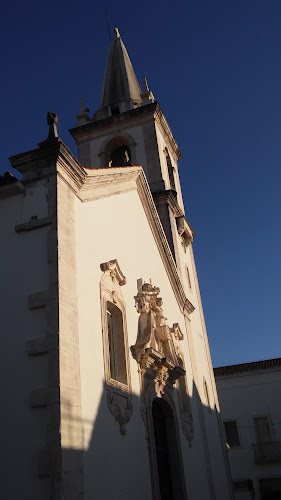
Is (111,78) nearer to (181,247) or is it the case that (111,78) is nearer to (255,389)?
(181,247)

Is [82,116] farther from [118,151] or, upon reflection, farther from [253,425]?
[253,425]

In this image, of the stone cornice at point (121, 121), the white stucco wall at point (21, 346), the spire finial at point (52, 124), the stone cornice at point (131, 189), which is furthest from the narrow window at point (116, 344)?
the stone cornice at point (121, 121)

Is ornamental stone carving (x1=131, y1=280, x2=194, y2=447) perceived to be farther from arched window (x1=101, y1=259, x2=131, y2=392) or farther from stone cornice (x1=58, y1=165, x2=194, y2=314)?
stone cornice (x1=58, y1=165, x2=194, y2=314)

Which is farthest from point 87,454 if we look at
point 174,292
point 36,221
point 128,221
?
point 174,292

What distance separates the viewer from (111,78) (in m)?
21.4

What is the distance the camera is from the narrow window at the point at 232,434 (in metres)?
21.5

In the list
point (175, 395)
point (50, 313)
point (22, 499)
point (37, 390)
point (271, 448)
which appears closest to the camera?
point (22, 499)

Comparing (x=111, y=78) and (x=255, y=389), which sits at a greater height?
(x=111, y=78)

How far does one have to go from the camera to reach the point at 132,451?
7.39 metres

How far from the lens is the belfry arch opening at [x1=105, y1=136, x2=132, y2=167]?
1811 centimetres

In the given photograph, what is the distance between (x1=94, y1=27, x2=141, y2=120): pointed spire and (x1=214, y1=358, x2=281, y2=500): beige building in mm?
13019

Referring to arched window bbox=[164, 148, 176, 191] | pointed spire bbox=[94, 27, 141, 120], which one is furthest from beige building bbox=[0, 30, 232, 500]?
pointed spire bbox=[94, 27, 141, 120]

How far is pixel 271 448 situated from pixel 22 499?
17952 mm

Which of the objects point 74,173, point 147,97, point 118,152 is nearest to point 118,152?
point 118,152
